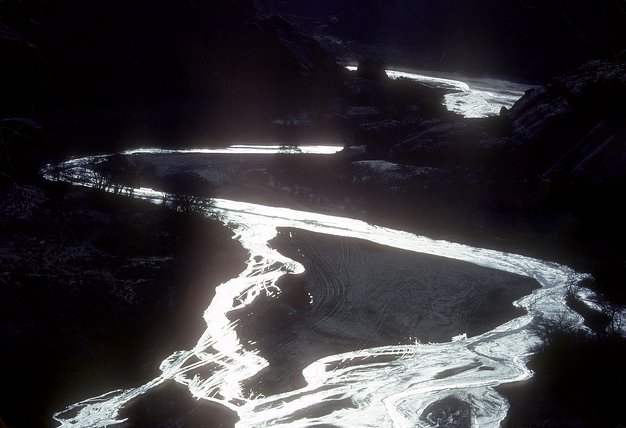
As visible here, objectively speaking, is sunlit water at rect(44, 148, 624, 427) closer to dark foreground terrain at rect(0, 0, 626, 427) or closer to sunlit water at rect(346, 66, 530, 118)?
dark foreground terrain at rect(0, 0, 626, 427)

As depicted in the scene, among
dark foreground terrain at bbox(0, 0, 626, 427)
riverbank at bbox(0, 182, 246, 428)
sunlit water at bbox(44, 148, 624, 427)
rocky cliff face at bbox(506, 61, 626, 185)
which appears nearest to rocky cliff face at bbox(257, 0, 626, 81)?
dark foreground terrain at bbox(0, 0, 626, 427)

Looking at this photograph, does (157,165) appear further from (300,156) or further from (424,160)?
(424,160)

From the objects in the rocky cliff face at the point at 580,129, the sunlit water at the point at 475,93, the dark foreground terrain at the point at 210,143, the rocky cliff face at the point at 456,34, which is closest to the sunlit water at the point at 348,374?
the dark foreground terrain at the point at 210,143

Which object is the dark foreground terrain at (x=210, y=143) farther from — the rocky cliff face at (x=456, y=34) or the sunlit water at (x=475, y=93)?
the sunlit water at (x=475, y=93)

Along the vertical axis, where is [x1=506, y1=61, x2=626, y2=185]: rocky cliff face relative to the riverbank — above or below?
above

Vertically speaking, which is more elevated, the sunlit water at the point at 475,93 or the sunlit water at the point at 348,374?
the sunlit water at the point at 475,93

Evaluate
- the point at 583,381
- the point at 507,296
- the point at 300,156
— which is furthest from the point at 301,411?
the point at 300,156
